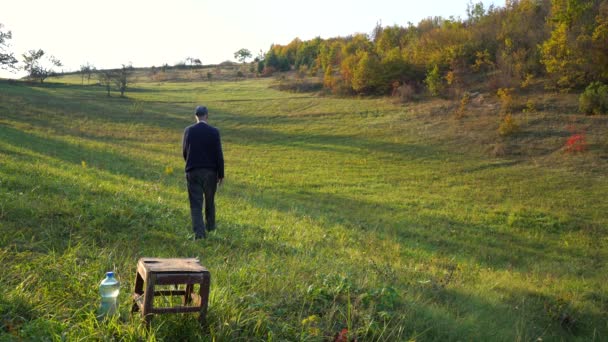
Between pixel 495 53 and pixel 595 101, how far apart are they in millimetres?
26736

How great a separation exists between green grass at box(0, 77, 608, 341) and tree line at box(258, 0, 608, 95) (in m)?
10.6

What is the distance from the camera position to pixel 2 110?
156 ft

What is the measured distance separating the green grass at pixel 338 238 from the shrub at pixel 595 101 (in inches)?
66.4

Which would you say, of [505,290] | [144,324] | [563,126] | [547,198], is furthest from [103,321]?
[563,126]

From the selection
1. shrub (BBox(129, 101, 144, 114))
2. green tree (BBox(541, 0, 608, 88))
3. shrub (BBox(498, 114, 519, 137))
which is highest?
green tree (BBox(541, 0, 608, 88))

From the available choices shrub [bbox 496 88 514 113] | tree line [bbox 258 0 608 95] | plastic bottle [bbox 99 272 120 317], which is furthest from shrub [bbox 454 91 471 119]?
plastic bottle [bbox 99 272 120 317]

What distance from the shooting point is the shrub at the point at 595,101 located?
37156 millimetres

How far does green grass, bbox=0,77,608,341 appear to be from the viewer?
4070 millimetres

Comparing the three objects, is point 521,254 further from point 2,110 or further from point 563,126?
point 2,110

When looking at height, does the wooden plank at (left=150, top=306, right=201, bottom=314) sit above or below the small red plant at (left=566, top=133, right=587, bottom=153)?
above

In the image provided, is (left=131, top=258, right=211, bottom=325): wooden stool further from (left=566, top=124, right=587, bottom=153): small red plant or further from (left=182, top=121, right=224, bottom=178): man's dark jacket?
(left=566, top=124, right=587, bottom=153): small red plant

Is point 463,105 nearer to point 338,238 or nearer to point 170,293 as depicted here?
point 338,238

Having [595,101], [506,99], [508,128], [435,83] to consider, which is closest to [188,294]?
[508,128]

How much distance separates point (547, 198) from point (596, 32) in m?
28.1
